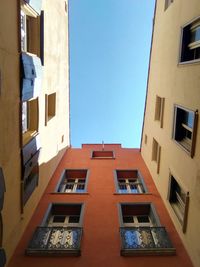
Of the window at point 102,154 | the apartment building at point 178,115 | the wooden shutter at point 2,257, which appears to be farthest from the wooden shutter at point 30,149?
the window at point 102,154

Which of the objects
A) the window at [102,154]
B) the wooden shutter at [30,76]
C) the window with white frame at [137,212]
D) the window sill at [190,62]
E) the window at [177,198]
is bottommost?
the window with white frame at [137,212]

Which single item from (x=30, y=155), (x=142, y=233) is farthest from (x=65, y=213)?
(x=142, y=233)

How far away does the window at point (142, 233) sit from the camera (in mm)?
7180

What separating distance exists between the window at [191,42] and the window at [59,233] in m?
6.05

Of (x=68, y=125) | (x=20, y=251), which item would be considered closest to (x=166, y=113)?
(x=20, y=251)

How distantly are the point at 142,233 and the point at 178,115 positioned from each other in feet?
12.4

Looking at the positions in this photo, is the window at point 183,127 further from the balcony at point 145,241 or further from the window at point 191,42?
the balcony at point 145,241

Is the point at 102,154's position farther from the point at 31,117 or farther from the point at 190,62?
the point at 190,62

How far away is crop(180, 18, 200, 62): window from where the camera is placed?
24.8 ft

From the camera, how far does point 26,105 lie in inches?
342

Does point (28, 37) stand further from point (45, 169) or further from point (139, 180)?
point (139, 180)

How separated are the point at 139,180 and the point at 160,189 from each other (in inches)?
74.0

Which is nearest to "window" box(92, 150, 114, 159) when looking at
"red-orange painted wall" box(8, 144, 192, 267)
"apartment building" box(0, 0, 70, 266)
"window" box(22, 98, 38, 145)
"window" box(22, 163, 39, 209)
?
"red-orange painted wall" box(8, 144, 192, 267)

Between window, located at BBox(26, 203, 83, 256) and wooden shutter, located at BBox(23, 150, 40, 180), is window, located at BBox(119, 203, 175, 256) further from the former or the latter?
wooden shutter, located at BBox(23, 150, 40, 180)
